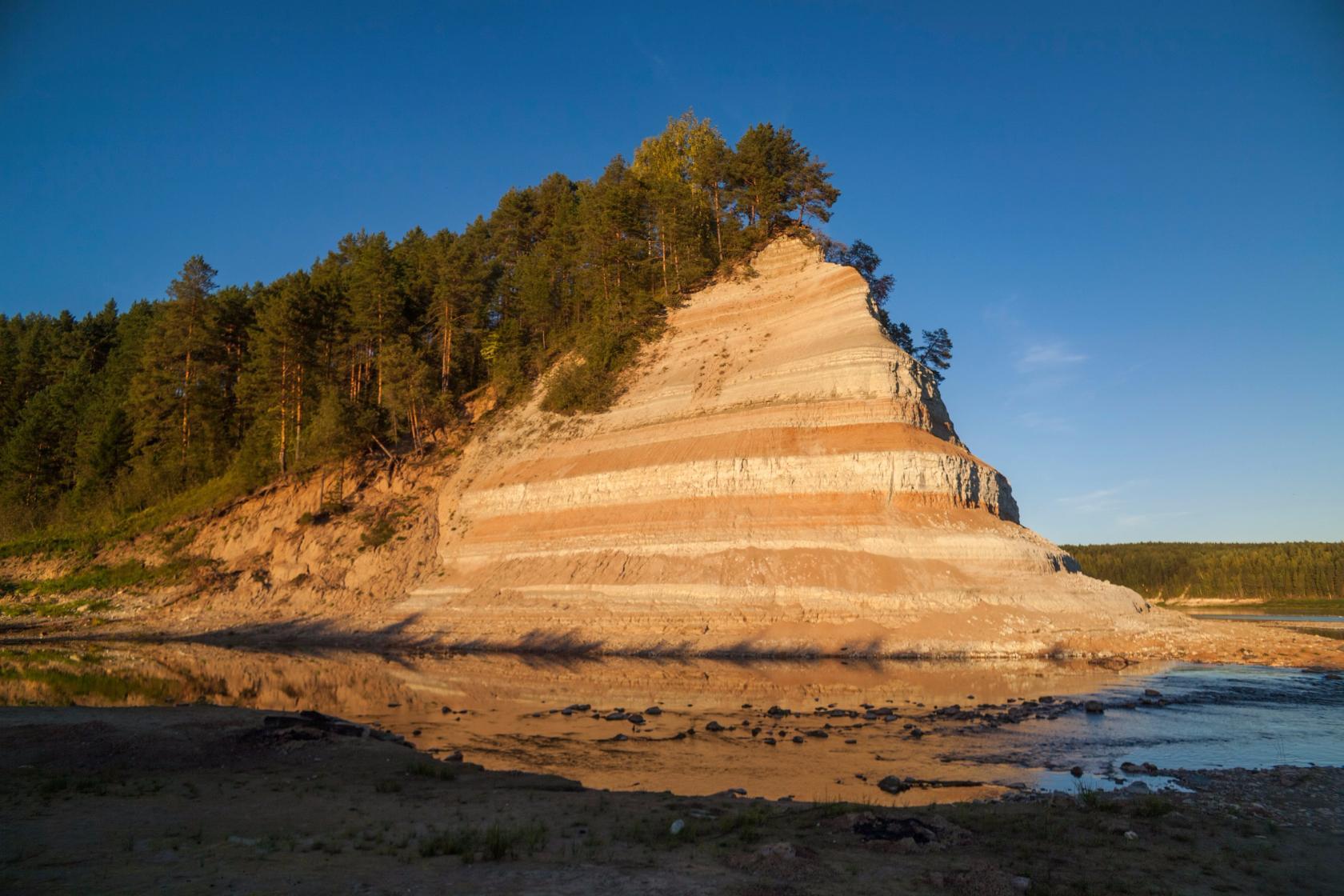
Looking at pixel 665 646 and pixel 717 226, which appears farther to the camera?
pixel 717 226

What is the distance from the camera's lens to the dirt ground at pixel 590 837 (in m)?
6.79

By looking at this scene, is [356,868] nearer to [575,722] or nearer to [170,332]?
[575,722]

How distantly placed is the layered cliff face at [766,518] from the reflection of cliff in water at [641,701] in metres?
2.81

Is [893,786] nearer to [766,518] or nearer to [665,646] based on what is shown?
[665,646]

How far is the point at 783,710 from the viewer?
19016 millimetres

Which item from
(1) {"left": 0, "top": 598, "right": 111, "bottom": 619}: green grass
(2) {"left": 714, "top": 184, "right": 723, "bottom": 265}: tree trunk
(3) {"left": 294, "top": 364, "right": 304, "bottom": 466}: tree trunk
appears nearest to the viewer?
(1) {"left": 0, "top": 598, "right": 111, "bottom": 619}: green grass

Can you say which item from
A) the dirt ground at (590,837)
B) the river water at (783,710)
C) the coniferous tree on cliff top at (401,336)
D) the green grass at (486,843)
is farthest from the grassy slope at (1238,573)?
the green grass at (486,843)

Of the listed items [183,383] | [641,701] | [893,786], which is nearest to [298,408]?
[183,383]

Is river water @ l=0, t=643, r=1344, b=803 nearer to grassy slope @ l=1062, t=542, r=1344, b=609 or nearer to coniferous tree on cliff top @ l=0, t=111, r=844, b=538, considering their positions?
coniferous tree on cliff top @ l=0, t=111, r=844, b=538

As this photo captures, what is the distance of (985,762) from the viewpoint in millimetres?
13562

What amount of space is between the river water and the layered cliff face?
265 centimetres

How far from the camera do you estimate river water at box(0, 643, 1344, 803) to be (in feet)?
43.8

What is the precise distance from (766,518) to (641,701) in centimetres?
1498

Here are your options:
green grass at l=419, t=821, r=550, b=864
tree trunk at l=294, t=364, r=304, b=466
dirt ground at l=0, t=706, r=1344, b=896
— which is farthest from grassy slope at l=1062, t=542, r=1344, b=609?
green grass at l=419, t=821, r=550, b=864
